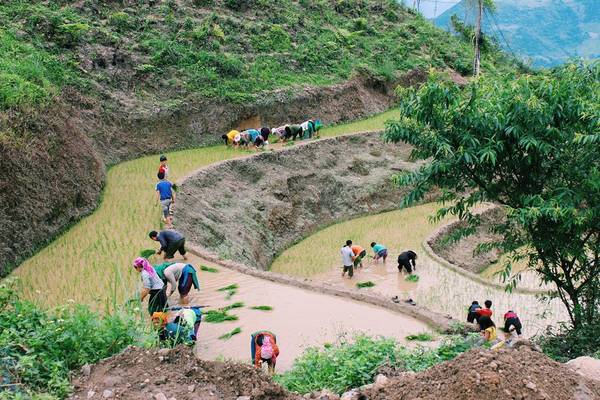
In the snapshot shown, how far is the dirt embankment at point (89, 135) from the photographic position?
526 inches

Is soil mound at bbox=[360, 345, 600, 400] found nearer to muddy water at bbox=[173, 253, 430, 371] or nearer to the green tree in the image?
muddy water at bbox=[173, 253, 430, 371]

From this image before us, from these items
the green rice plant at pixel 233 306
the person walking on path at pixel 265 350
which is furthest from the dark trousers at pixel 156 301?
the person walking on path at pixel 265 350

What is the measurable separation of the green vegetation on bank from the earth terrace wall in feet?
12.4

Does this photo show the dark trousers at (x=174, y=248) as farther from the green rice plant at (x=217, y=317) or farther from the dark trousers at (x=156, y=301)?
the dark trousers at (x=156, y=301)

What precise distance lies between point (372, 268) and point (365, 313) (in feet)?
19.3

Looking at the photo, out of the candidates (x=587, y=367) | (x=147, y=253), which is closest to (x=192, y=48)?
(x=147, y=253)

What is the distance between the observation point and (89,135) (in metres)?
20.7

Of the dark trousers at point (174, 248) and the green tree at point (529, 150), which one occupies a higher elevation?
the green tree at point (529, 150)

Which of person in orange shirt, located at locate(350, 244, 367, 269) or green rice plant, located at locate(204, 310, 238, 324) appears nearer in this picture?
green rice plant, located at locate(204, 310, 238, 324)

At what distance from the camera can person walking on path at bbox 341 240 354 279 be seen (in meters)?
15.3

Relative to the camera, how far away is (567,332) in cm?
982

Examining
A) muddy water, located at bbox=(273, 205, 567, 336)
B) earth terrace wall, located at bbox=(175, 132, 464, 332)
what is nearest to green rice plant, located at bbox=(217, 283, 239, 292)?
earth terrace wall, located at bbox=(175, 132, 464, 332)

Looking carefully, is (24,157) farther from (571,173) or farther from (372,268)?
(571,173)

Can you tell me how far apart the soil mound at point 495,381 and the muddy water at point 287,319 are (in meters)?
3.48
